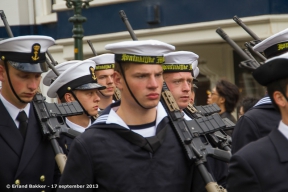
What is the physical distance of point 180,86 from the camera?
26.5 ft

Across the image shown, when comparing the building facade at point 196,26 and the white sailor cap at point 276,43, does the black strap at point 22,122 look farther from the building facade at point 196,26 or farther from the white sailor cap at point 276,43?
the building facade at point 196,26

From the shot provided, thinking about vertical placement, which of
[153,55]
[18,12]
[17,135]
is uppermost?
[153,55]

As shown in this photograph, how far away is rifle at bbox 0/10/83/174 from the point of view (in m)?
6.94

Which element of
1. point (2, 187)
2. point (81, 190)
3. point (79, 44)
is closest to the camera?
point (81, 190)

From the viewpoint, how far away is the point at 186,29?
17.4m

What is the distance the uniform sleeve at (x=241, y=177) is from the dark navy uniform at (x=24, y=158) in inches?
83.0

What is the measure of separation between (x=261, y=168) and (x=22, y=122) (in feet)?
8.13

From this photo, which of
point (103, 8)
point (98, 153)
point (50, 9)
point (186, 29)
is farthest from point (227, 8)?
point (98, 153)

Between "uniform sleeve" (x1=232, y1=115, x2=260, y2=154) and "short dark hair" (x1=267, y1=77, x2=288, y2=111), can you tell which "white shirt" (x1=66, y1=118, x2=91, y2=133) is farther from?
"short dark hair" (x1=267, y1=77, x2=288, y2=111)

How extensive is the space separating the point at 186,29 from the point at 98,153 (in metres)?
11.9

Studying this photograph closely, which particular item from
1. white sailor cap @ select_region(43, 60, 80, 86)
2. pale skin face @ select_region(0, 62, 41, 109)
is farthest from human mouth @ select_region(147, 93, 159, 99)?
white sailor cap @ select_region(43, 60, 80, 86)

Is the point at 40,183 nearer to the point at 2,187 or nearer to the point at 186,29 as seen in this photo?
the point at 2,187

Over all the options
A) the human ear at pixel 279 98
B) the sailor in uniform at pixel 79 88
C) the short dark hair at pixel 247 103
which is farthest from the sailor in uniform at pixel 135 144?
the short dark hair at pixel 247 103

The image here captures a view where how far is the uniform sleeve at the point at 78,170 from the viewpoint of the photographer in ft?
18.6
